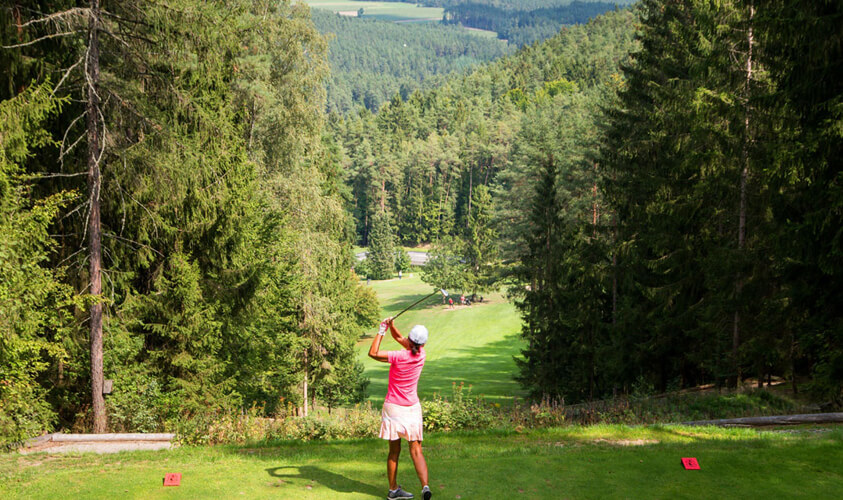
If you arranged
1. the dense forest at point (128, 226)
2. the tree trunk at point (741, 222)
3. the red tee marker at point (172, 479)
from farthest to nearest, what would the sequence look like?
the tree trunk at point (741, 222) → the dense forest at point (128, 226) → the red tee marker at point (172, 479)

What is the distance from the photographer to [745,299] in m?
16.0

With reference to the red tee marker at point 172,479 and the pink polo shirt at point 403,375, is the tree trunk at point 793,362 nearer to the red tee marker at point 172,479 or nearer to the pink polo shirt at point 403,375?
the pink polo shirt at point 403,375

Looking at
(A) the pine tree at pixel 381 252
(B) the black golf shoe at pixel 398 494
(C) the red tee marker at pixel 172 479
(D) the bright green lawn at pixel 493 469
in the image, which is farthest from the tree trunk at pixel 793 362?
(A) the pine tree at pixel 381 252

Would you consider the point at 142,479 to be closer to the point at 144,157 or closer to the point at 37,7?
the point at 144,157

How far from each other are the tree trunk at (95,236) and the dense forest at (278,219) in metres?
0.06

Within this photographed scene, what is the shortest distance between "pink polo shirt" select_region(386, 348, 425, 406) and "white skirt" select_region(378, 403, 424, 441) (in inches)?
2.7

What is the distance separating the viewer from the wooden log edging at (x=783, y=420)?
11961 millimetres

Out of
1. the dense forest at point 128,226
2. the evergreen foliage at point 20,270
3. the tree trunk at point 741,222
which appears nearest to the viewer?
the evergreen foliage at point 20,270

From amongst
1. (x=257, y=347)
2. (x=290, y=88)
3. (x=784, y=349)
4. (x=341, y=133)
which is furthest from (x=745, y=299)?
(x=341, y=133)

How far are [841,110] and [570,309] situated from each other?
53.6 feet

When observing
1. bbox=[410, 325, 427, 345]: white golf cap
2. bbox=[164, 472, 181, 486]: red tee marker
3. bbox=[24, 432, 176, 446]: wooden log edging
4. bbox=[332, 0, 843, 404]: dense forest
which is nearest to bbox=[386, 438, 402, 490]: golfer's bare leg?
bbox=[410, 325, 427, 345]: white golf cap

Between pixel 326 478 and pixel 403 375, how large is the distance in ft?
6.85

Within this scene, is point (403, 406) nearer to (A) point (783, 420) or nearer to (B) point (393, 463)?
(B) point (393, 463)

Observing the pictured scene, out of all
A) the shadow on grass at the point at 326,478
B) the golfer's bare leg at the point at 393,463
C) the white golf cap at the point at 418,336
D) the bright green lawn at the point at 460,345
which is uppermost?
the white golf cap at the point at 418,336
